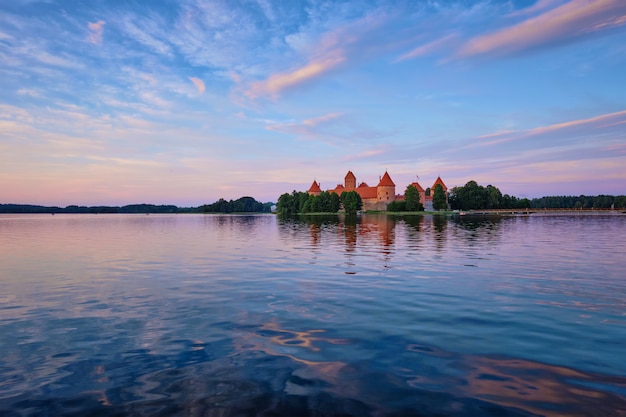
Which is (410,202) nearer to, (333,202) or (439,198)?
(439,198)

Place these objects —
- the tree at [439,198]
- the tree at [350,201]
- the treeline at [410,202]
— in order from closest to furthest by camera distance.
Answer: the treeline at [410,202] < the tree at [350,201] < the tree at [439,198]

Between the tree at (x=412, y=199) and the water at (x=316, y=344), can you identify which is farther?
the tree at (x=412, y=199)

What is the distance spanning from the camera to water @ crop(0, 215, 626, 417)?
7312mm

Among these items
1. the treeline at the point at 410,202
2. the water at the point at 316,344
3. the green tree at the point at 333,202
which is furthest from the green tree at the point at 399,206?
the water at the point at 316,344

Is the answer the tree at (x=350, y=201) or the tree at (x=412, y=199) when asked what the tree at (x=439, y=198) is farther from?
the tree at (x=350, y=201)

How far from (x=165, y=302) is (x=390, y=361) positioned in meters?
10.0

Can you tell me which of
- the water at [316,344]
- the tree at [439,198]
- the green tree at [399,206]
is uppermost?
the tree at [439,198]

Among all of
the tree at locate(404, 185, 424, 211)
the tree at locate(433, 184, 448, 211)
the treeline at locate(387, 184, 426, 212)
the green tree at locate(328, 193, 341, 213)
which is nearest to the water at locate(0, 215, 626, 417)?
the tree at locate(404, 185, 424, 211)

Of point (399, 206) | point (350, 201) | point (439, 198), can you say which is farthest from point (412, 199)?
point (350, 201)

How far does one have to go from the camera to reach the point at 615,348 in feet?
32.9

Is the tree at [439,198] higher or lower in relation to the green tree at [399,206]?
higher

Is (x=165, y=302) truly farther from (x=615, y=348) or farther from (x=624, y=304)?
(x=624, y=304)

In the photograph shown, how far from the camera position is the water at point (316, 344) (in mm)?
7312

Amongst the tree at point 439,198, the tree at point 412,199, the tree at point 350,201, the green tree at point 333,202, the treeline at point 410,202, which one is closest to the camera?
the tree at point 412,199
